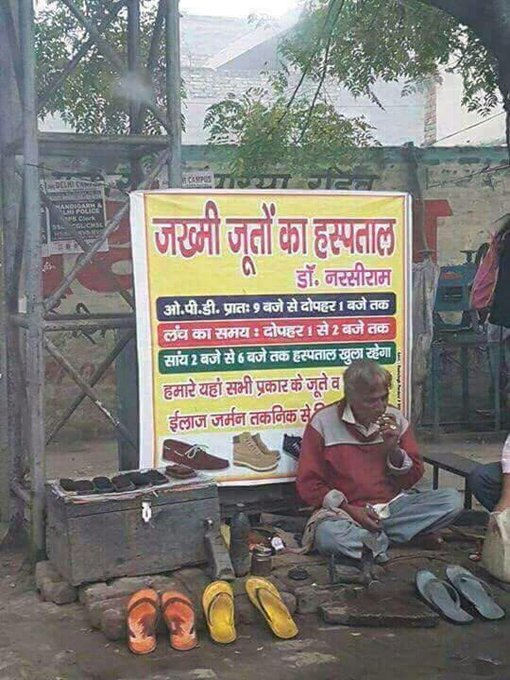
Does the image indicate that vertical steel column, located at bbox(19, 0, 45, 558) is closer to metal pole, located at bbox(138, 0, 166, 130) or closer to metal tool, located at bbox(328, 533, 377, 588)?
metal pole, located at bbox(138, 0, 166, 130)

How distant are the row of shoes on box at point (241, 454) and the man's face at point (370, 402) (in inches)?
26.4

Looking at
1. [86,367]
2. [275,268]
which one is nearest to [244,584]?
[275,268]

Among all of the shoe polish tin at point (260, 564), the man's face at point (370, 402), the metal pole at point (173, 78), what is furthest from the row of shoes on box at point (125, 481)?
the metal pole at point (173, 78)

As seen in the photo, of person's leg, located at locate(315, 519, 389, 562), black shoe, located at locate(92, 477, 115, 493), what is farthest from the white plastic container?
black shoe, located at locate(92, 477, 115, 493)

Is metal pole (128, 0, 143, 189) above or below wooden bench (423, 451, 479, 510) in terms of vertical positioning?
above

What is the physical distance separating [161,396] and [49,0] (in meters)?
4.78

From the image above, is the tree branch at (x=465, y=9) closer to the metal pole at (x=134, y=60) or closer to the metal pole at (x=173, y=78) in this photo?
the metal pole at (x=173, y=78)

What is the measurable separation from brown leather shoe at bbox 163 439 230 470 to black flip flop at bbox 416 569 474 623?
142 centimetres

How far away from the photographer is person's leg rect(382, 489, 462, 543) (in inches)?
211

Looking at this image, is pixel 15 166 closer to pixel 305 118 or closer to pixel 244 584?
pixel 244 584

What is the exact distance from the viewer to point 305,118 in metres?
9.78

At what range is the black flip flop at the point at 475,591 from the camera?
15.2ft

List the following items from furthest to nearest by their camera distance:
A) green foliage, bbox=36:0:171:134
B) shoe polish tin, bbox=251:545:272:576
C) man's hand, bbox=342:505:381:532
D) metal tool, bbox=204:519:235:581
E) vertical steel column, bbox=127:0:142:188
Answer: green foliage, bbox=36:0:171:134, vertical steel column, bbox=127:0:142:188, man's hand, bbox=342:505:381:532, shoe polish tin, bbox=251:545:272:576, metal tool, bbox=204:519:235:581

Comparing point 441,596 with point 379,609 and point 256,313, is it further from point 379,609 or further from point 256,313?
point 256,313
